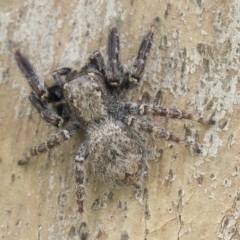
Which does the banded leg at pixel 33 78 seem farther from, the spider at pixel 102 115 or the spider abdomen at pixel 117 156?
the spider abdomen at pixel 117 156

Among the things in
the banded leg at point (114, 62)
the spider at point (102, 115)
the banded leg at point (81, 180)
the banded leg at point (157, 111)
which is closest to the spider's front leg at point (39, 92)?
the spider at point (102, 115)

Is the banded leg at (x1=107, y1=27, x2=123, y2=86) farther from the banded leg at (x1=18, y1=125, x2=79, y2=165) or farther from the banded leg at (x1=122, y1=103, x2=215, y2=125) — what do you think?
the banded leg at (x1=18, y1=125, x2=79, y2=165)

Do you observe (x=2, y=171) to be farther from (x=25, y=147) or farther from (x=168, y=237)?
(x=168, y=237)

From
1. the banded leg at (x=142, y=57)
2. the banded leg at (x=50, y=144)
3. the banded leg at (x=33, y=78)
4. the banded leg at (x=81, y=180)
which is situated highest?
the banded leg at (x=33, y=78)

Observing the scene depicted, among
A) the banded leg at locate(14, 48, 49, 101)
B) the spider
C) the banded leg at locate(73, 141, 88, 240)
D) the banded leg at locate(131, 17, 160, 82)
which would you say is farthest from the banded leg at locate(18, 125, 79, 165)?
the banded leg at locate(131, 17, 160, 82)

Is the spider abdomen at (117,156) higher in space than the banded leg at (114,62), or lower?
lower

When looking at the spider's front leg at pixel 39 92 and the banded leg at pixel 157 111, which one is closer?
the banded leg at pixel 157 111
